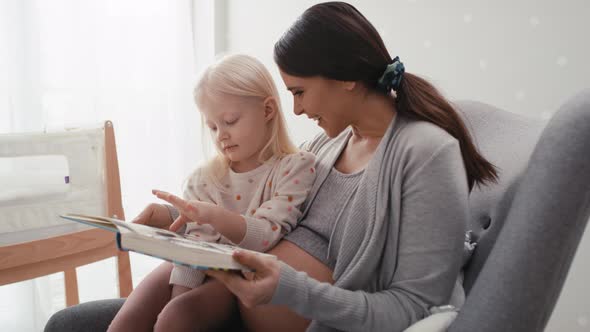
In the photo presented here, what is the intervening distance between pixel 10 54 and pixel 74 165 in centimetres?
90

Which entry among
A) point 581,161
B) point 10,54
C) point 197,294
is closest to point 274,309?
point 197,294

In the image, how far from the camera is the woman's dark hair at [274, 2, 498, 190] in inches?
39.9

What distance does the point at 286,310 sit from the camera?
1.06 metres

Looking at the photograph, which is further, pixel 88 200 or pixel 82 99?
pixel 82 99

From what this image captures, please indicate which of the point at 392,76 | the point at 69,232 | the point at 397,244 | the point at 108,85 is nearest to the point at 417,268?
the point at 397,244

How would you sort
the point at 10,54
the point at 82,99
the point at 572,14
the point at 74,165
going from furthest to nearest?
the point at 82,99 → the point at 10,54 → the point at 74,165 → the point at 572,14

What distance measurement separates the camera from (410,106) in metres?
1.06

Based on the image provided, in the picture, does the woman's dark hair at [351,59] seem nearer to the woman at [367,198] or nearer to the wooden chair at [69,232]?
the woman at [367,198]

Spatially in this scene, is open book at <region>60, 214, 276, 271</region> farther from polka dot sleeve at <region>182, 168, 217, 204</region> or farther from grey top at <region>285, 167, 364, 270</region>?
polka dot sleeve at <region>182, 168, 217, 204</region>

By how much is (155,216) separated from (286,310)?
353mm

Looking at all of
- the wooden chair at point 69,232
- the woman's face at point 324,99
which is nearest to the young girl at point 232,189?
the woman's face at point 324,99

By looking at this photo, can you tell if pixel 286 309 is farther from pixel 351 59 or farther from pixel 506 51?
pixel 506 51

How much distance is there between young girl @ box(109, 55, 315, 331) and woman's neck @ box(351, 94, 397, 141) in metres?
0.16

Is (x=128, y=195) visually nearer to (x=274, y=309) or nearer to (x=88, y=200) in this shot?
(x=88, y=200)
